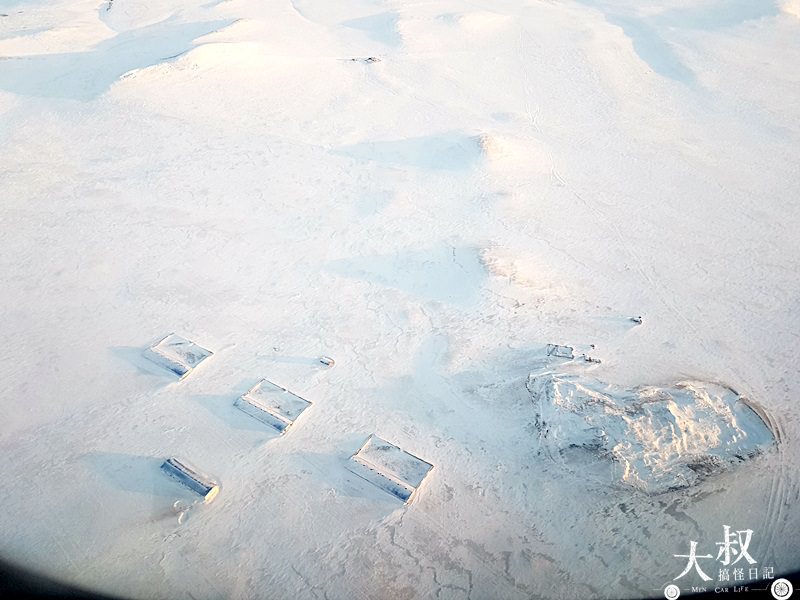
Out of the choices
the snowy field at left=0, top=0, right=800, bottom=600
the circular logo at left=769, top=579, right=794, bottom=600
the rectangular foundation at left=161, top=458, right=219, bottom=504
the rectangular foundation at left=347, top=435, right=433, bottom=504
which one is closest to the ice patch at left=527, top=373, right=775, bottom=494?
the snowy field at left=0, top=0, right=800, bottom=600

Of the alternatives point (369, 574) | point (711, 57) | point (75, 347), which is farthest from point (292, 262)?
point (711, 57)

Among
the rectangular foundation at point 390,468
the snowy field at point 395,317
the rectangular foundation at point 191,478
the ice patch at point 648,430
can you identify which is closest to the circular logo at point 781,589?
the snowy field at point 395,317

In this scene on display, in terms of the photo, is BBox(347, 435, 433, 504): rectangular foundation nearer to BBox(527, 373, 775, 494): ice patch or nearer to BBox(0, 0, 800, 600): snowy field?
BBox(0, 0, 800, 600): snowy field

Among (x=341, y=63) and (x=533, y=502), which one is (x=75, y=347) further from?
(x=341, y=63)

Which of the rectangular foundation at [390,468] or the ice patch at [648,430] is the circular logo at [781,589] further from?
the rectangular foundation at [390,468]

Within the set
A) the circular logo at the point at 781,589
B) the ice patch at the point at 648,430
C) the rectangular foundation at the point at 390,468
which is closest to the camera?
the circular logo at the point at 781,589

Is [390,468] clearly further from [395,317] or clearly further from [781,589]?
[781,589]

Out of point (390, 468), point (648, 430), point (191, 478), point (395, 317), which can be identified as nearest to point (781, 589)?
point (648, 430)
